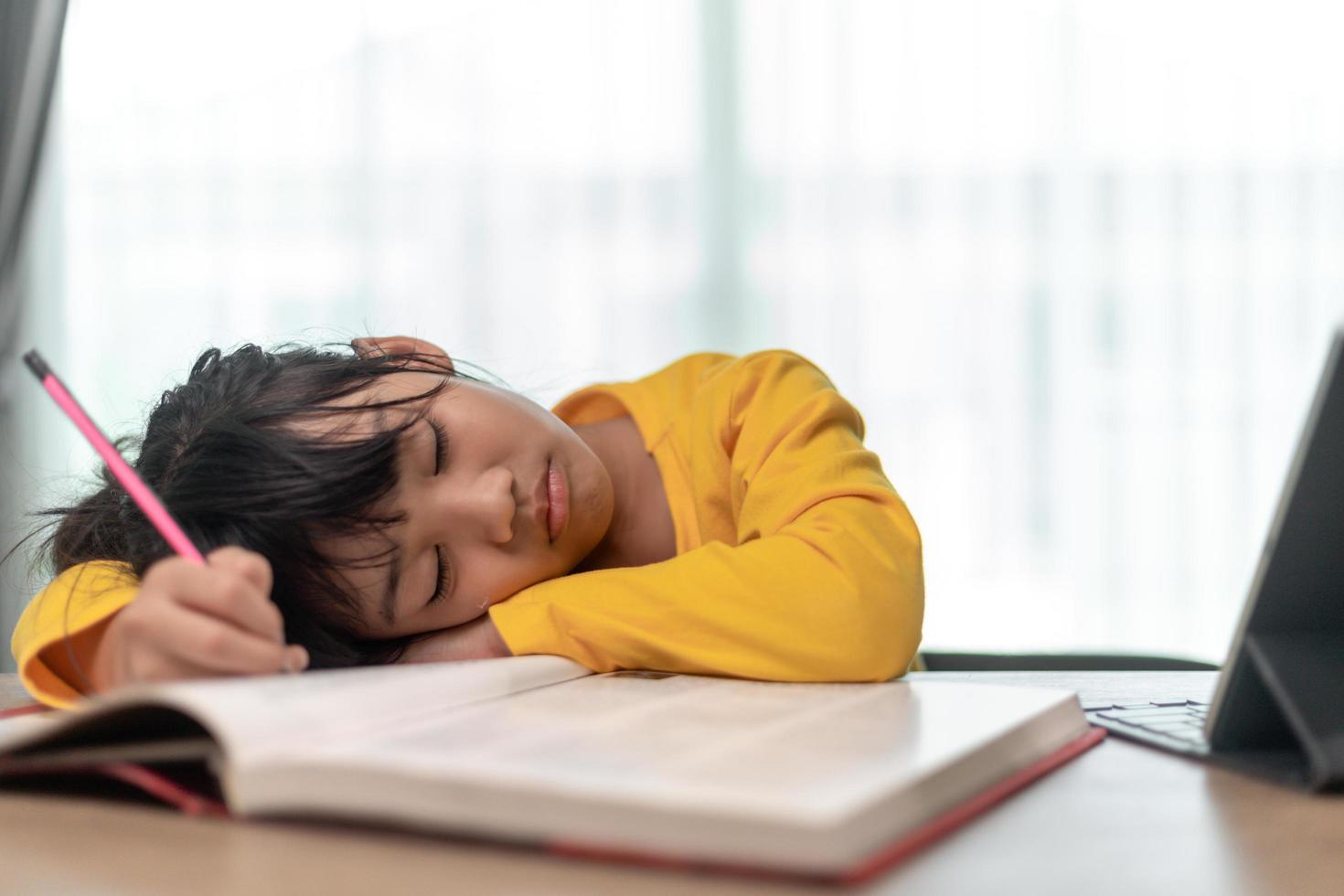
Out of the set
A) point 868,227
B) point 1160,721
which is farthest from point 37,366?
point 868,227

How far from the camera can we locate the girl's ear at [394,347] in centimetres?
96

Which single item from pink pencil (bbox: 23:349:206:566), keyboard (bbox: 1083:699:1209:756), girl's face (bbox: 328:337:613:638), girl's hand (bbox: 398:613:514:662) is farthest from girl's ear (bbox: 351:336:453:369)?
keyboard (bbox: 1083:699:1209:756)

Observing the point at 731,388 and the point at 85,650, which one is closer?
the point at 85,650

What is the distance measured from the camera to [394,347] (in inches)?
39.0

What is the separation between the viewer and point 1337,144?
7.22 feet

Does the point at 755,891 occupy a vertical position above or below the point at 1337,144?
below

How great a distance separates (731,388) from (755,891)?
27.0 inches

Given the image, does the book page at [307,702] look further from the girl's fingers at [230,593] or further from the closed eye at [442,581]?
the closed eye at [442,581]

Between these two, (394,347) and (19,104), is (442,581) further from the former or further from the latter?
(19,104)

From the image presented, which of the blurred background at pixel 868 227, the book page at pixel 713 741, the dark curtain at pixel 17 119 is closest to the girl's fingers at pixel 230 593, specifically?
the book page at pixel 713 741

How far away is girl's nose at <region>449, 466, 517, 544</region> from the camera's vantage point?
0.75m

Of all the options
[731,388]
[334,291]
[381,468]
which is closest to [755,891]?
[381,468]

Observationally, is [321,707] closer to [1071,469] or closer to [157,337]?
[1071,469]

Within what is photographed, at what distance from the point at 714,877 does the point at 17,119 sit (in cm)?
231
